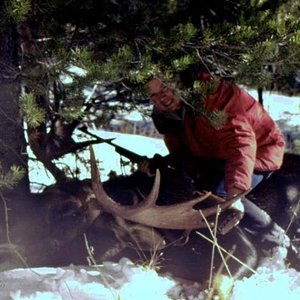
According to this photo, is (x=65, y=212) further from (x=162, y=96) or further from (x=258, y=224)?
(x=258, y=224)

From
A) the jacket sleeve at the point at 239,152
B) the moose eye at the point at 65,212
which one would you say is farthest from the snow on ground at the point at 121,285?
the jacket sleeve at the point at 239,152

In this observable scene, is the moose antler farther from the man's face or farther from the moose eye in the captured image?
the man's face

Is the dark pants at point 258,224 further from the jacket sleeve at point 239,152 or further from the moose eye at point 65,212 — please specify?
the moose eye at point 65,212

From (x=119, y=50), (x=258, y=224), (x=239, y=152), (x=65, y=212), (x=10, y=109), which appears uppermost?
(x=119, y=50)

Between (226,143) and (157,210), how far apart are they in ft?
2.39

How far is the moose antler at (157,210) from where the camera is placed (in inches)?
166

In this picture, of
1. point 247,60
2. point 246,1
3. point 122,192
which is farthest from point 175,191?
point 246,1

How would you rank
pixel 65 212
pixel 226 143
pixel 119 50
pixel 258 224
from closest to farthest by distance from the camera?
pixel 119 50, pixel 65 212, pixel 226 143, pixel 258 224

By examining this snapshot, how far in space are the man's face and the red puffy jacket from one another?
0.47 ft

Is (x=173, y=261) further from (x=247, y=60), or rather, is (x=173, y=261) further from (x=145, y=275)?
(x=247, y=60)

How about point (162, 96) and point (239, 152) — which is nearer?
point (239, 152)

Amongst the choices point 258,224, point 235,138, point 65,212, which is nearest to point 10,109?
point 65,212

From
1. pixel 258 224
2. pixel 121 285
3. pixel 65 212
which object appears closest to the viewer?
pixel 121 285

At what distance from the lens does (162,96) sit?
4.64 m
